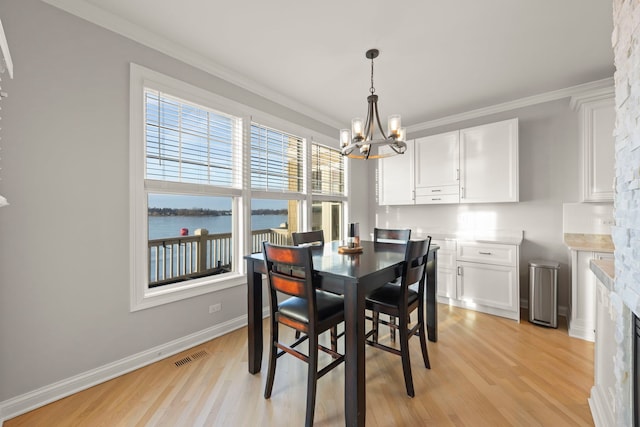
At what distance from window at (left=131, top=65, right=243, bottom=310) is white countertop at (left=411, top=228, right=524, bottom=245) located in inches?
109

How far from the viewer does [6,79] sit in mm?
1602

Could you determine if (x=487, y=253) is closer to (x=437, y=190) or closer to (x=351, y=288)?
(x=437, y=190)

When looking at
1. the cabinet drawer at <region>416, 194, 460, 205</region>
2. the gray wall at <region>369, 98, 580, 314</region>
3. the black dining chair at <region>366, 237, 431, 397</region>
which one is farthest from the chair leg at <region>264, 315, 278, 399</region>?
the gray wall at <region>369, 98, 580, 314</region>

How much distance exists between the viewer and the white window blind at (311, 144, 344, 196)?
13.0 ft

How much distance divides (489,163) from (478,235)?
1.02m

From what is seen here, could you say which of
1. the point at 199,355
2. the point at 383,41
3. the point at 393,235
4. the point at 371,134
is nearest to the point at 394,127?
the point at 371,134

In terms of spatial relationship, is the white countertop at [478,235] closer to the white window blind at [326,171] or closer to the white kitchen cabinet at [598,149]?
the white kitchen cabinet at [598,149]

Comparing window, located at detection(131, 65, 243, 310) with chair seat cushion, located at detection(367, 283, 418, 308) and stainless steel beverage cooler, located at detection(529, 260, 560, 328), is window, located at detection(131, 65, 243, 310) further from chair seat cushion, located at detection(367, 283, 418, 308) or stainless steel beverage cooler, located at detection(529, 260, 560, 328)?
stainless steel beverage cooler, located at detection(529, 260, 560, 328)

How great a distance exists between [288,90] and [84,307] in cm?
283

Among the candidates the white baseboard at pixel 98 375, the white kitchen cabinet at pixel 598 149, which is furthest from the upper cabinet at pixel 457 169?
the white baseboard at pixel 98 375

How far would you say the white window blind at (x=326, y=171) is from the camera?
157 inches

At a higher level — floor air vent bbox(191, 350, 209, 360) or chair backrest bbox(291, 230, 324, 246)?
chair backrest bbox(291, 230, 324, 246)

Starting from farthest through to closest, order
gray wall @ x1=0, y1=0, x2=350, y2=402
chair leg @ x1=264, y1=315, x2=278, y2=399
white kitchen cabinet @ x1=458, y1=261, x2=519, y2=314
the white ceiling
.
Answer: white kitchen cabinet @ x1=458, y1=261, x2=519, y2=314 < the white ceiling < chair leg @ x1=264, y1=315, x2=278, y2=399 < gray wall @ x1=0, y1=0, x2=350, y2=402

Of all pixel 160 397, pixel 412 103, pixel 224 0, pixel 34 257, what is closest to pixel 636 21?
pixel 224 0
